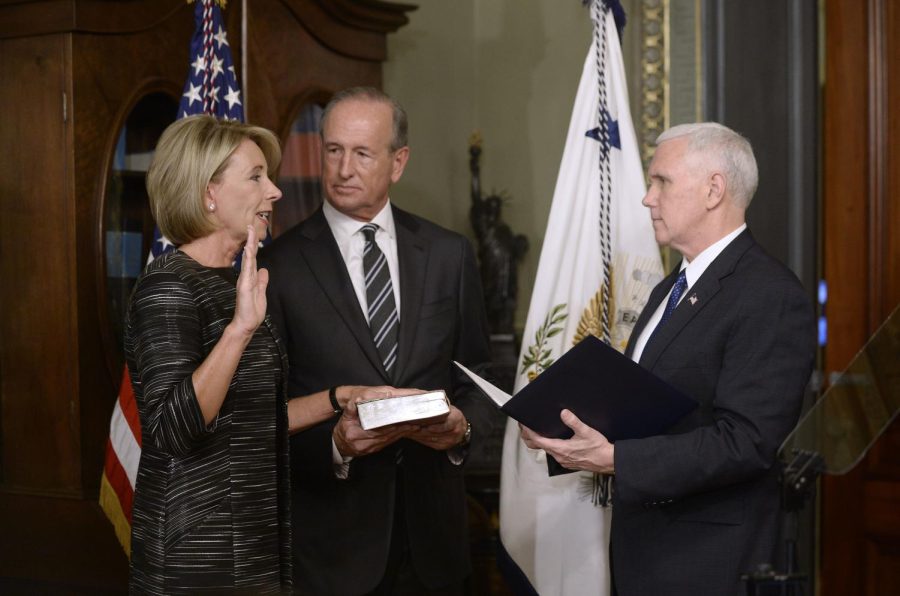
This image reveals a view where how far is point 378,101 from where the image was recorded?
116 inches

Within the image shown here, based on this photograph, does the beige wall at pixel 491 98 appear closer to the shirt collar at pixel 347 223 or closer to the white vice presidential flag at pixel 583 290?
the white vice presidential flag at pixel 583 290

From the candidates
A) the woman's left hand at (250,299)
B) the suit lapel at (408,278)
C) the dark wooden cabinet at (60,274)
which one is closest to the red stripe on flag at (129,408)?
the dark wooden cabinet at (60,274)

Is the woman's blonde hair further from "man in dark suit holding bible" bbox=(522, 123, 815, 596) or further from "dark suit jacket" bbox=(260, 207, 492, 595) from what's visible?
"man in dark suit holding bible" bbox=(522, 123, 815, 596)

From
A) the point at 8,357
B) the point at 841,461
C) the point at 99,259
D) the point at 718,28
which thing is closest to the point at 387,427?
the point at 841,461

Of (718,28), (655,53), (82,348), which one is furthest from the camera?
(655,53)

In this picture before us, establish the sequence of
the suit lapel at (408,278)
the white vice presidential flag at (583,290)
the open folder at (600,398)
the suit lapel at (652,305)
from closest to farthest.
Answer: the open folder at (600,398)
the suit lapel at (652,305)
the suit lapel at (408,278)
the white vice presidential flag at (583,290)

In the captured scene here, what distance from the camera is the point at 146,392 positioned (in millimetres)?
2031

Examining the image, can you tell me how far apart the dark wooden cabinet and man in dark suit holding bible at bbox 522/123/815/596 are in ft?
5.18

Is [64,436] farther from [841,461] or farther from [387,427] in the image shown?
[841,461]

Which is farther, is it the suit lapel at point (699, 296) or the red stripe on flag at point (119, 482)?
the red stripe on flag at point (119, 482)

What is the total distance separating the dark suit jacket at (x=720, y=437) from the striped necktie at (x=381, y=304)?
28.8 inches

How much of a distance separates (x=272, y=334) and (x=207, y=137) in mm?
451

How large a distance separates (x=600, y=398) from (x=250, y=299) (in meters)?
0.75

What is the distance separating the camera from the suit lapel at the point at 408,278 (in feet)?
9.15
